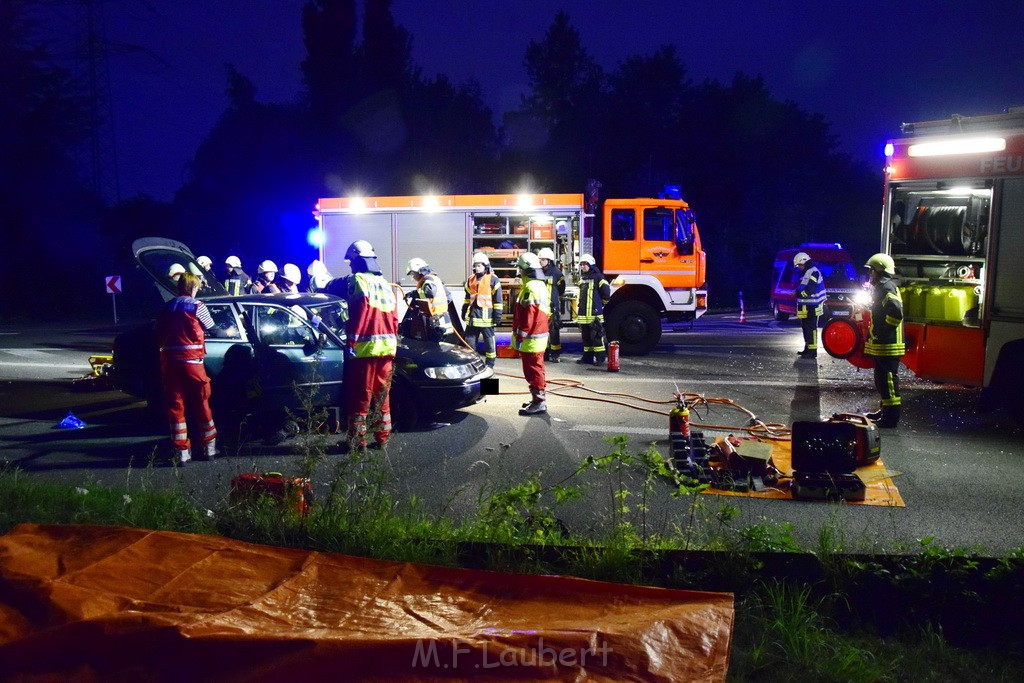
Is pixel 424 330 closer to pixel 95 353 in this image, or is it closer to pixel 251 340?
pixel 251 340

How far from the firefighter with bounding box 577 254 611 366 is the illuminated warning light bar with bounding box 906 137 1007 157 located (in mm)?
4879

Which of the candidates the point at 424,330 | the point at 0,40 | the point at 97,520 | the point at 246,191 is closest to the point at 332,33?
the point at 246,191

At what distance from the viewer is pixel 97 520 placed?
15.7ft

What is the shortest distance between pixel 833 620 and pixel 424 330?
7.26 metres

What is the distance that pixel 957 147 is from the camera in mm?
8008

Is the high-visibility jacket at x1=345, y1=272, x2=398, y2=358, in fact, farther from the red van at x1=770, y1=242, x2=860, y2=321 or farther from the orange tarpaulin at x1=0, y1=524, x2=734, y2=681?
the red van at x1=770, y1=242, x2=860, y2=321

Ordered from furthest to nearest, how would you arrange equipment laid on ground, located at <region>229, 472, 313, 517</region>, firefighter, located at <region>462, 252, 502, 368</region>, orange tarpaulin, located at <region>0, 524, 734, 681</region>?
1. firefighter, located at <region>462, 252, 502, 368</region>
2. equipment laid on ground, located at <region>229, 472, 313, 517</region>
3. orange tarpaulin, located at <region>0, 524, 734, 681</region>

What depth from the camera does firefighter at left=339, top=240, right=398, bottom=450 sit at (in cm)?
675

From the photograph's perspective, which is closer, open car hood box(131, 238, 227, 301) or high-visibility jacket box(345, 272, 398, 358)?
high-visibility jacket box(345, 272, 398, 358)

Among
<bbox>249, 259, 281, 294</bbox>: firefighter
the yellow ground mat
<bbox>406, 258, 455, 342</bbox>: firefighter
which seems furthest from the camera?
<bbox>249, 259, 281, 294</bbox>: firefighter

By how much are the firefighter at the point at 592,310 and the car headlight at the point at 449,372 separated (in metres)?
4.59

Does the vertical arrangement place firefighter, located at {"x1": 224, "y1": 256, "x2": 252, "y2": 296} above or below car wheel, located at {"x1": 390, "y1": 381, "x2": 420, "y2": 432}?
above

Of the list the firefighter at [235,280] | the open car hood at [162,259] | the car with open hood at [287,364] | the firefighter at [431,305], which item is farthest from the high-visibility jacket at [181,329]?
the firefighter at [235,280]

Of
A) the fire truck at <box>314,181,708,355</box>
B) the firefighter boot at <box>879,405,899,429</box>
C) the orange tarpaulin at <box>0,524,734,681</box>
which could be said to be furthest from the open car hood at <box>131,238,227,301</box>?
the firefighter boot at <box>879,405,899,429</box>
